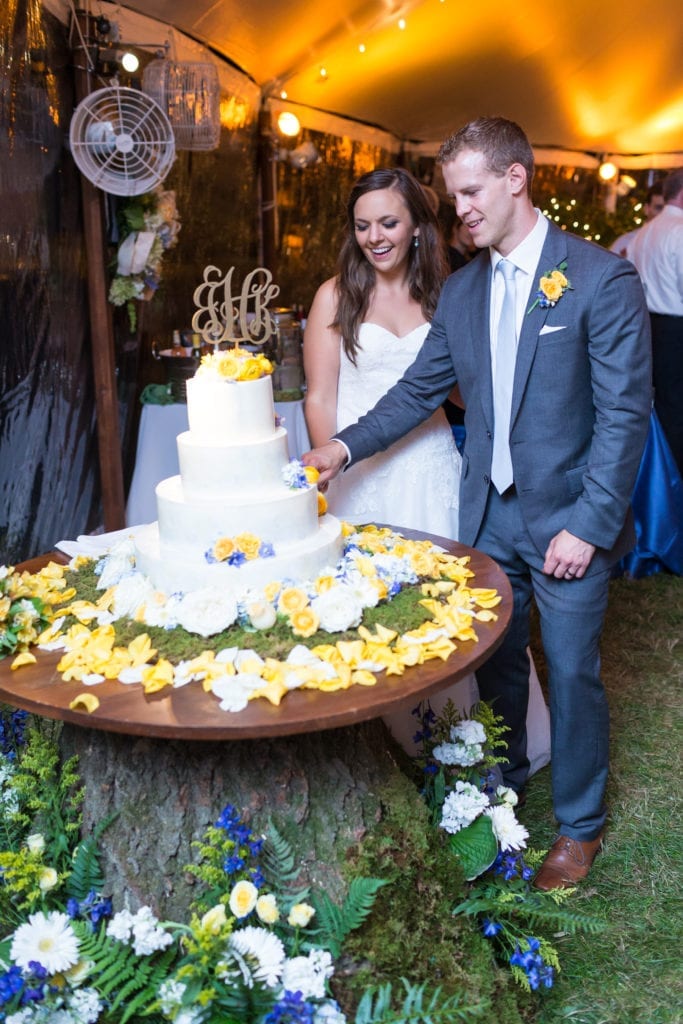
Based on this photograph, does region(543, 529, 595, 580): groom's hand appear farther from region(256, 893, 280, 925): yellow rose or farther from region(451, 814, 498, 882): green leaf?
region(256, 893, 280, 925): yellow rose

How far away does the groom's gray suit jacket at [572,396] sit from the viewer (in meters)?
2.41

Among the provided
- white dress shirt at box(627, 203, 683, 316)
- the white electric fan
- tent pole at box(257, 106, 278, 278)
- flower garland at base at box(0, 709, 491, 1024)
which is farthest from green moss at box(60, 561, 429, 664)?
tent pole at box(257, 106, 278, 278)

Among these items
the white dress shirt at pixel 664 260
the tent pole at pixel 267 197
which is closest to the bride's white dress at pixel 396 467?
the white dress shirt at pixel 664 260

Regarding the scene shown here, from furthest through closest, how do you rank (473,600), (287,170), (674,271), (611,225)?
(611,225), (287,170), (674,271), (473,600)

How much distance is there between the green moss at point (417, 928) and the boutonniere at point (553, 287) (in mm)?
1226

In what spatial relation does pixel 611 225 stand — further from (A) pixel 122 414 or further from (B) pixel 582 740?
(B) pixel 582 740

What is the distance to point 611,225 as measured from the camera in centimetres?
1091

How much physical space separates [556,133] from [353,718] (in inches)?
388

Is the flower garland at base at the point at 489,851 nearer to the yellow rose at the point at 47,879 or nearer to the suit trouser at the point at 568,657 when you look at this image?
the suit trouser at the point at 568,657

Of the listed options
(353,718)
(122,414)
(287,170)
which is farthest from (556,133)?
(353,718)

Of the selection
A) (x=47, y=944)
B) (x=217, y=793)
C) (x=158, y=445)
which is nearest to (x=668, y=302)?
(x=158, y=445)

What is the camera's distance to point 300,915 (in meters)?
1.93

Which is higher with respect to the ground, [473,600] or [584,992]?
[473,600]

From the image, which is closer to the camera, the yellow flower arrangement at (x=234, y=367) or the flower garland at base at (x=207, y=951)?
the flower garland at base at (x=207, y=951)
